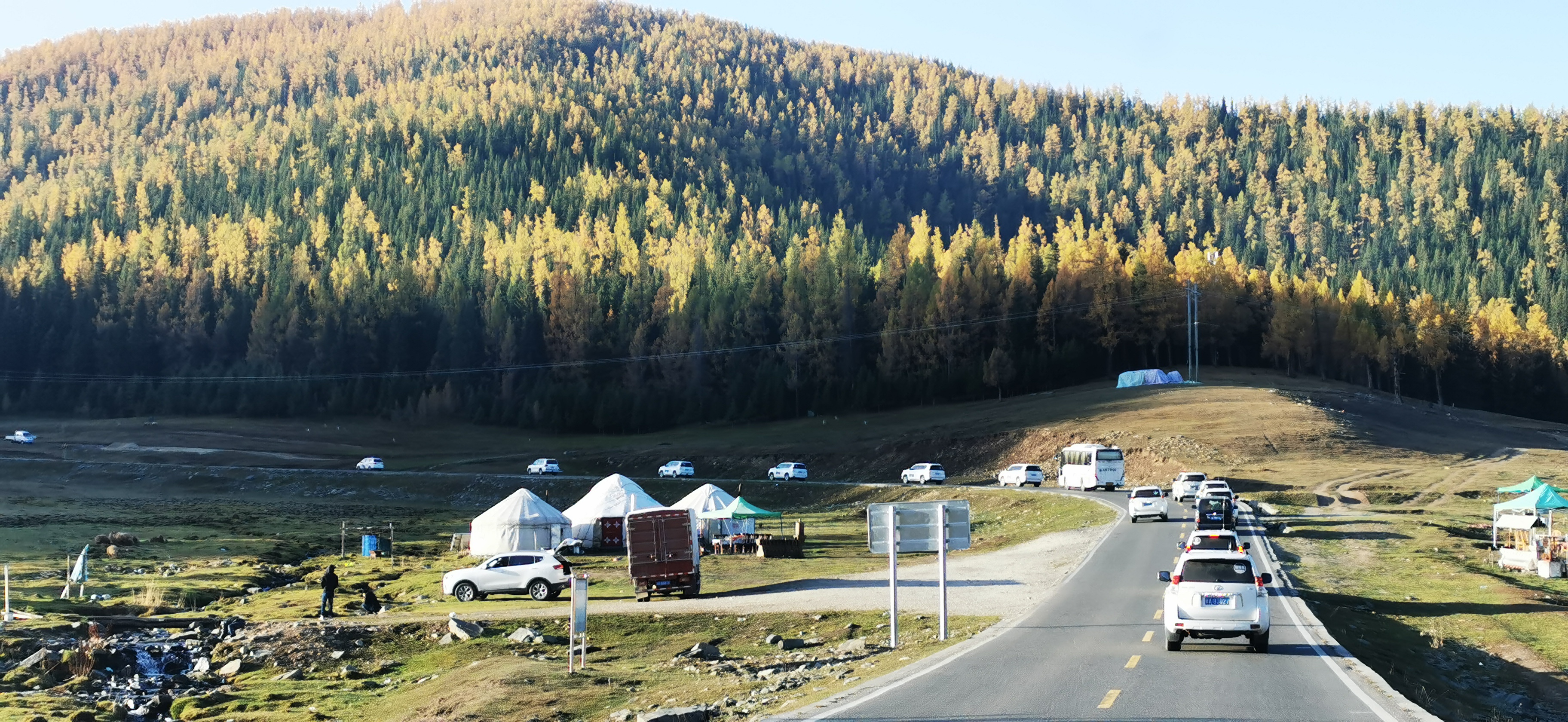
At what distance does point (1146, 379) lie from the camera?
118 m

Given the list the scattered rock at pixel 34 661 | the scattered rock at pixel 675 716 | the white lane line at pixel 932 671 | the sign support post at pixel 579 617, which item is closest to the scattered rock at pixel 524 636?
the sign support post at pixel 579 617

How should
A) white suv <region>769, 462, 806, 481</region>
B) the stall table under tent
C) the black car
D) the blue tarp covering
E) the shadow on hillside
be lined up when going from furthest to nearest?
the blue tarp covering
white suv <region>769, 462, 806, 481</region>
the black car
the stall table under tent
the shadow on hillside

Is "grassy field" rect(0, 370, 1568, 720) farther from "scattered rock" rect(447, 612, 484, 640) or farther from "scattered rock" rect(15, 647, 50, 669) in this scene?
"scattered rock" rect(15, 647, 50, 669)

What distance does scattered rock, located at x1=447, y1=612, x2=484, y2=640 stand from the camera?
33406 millimetres

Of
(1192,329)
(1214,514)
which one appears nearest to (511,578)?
(1214,514)

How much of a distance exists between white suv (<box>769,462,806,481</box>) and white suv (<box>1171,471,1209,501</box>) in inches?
1299

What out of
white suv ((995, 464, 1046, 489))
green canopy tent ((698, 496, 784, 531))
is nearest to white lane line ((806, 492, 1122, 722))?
green canopy tent ((698, 496, 784, 531))

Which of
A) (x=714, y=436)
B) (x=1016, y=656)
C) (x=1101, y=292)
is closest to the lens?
(x=1016, y=656)

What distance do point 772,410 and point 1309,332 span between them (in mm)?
57296

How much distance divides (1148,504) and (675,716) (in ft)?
133

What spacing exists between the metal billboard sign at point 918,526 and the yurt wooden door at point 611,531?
3205cm

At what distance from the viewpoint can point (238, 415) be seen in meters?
151

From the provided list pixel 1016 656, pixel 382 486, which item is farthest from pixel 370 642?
pixel 382 486

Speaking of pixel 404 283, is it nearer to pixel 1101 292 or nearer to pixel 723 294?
pixel 723 294
